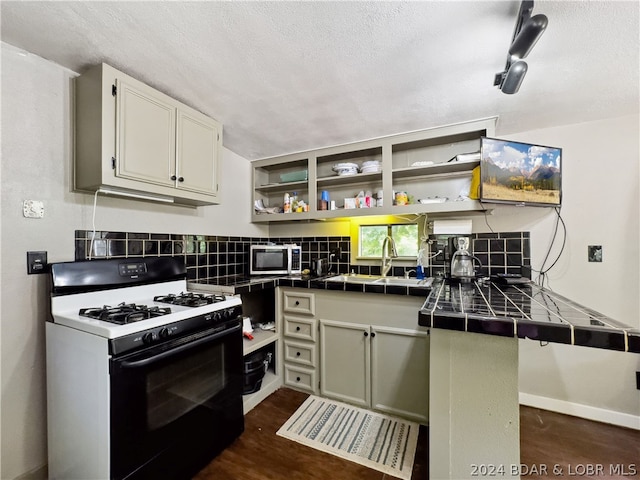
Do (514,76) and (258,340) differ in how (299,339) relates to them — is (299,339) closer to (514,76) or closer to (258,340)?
(258,340)

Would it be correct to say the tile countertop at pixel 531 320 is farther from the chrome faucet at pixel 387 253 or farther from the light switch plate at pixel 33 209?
the light switch plate at pixel 33 209

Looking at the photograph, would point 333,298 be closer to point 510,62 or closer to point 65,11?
point 510,62

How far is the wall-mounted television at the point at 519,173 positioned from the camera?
189cm

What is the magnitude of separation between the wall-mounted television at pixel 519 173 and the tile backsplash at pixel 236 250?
1.20ft

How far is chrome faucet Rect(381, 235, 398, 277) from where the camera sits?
236 cm

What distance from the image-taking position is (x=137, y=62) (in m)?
1.40

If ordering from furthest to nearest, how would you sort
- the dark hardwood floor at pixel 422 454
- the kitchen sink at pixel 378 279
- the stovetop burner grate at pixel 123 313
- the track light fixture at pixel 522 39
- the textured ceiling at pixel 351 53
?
the kitchen sink at pixel 378 279 → the dark hardwood floor at pixel 422 454 → the stovetop burner grate at pixel 123 313 → the textured ceiling at pixel 351 53 → the track light fixture at pixel 522 39

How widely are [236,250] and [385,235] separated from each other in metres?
Answer: 1.45

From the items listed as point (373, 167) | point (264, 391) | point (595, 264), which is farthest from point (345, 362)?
point (595, 264)

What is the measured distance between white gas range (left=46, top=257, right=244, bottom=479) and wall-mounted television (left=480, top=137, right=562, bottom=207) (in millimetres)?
1903

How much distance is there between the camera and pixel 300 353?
7.27 feet

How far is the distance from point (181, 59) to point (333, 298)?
174cm

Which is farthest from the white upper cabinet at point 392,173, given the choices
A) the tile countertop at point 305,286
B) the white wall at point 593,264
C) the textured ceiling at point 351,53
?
the tile countertop at point 305,286

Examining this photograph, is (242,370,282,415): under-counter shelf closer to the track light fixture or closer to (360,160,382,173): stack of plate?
(360,160,382,173): stack of plate
